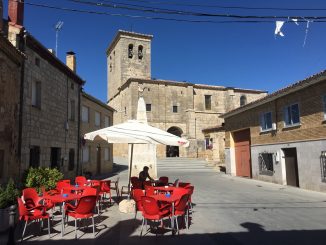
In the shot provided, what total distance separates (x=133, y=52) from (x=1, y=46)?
108 ft

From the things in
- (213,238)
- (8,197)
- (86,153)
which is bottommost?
(213,238)

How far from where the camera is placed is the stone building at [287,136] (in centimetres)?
1379

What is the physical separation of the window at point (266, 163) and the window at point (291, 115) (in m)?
2.39

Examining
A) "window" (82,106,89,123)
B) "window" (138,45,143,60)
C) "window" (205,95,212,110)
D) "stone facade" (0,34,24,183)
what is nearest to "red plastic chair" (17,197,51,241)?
"stone facade" (0,34,24,183)

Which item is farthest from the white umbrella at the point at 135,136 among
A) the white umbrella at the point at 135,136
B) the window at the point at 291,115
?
the window at the point at 291,115

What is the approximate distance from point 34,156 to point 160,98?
27.4m

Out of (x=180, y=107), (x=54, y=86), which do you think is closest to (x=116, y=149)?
(x=180, y=107)

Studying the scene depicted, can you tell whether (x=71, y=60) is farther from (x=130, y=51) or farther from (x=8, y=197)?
(x=130, y=51)

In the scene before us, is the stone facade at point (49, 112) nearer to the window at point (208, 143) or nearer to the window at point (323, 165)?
the window at point (323, 165)

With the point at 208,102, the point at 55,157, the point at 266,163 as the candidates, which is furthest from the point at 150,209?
the point at 208,102

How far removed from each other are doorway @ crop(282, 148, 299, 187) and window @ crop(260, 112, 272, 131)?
2.05 meters

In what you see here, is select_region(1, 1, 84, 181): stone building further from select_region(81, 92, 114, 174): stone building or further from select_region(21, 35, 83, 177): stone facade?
select_region(81, 92, 114, 174): stone building

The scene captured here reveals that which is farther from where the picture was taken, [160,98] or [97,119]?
[160,98]

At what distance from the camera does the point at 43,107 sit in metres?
14.2
